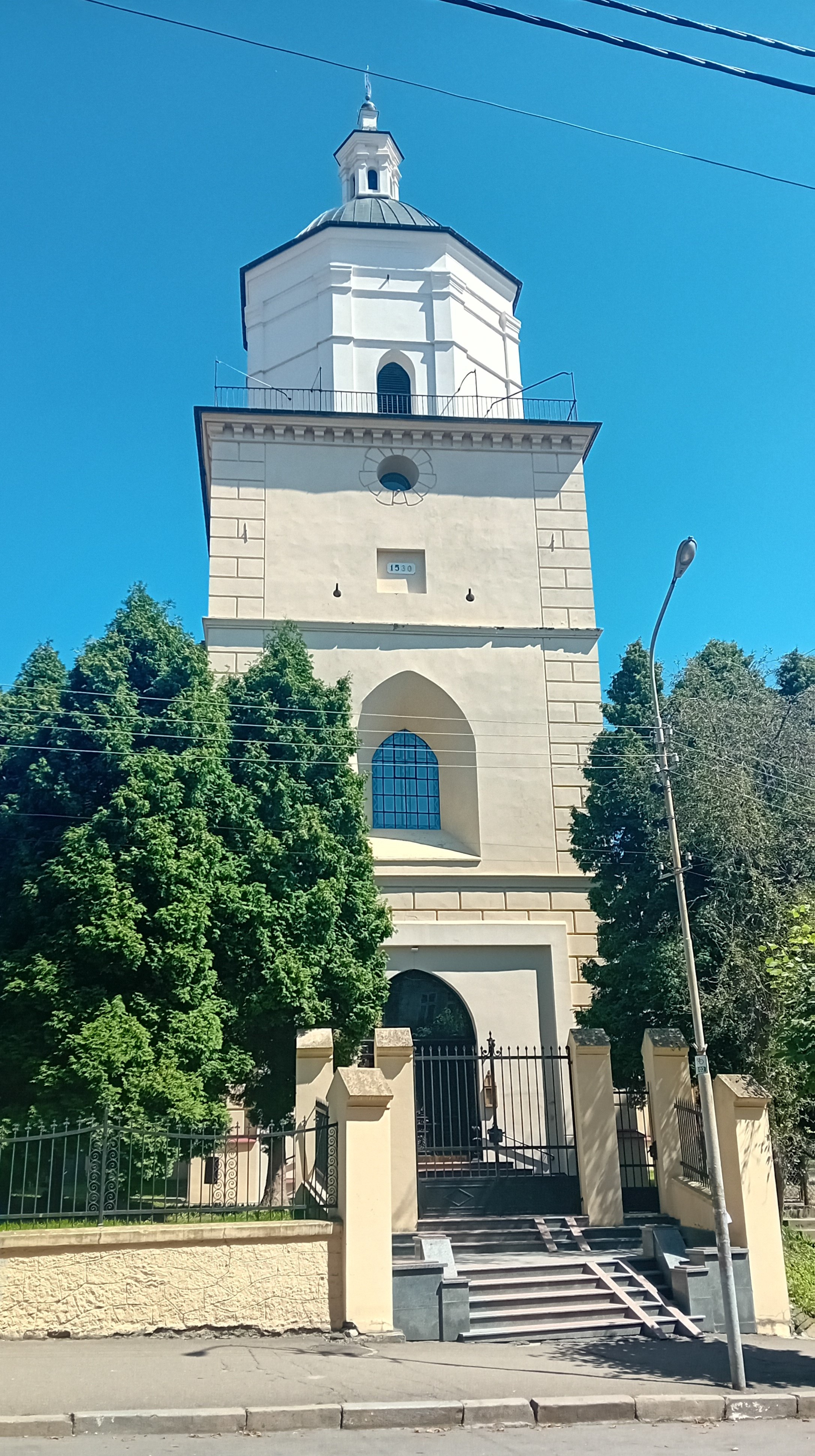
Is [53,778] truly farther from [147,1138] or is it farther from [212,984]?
[147,1138]

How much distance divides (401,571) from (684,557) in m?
13.6

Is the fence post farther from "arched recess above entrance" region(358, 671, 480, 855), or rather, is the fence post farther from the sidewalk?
"arched recess above entrance" region(358, 671, 480, 855)

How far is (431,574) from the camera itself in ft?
81.0

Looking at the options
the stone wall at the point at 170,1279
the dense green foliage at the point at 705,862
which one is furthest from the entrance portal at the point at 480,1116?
the stone wall at the point at 170,1279

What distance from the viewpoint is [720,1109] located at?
14.6 meters

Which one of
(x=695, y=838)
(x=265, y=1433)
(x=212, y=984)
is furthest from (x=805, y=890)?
(x=265, y=1433)

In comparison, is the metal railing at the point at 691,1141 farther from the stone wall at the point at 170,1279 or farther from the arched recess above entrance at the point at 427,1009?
the arched recess above entrance at the point at 427,1009

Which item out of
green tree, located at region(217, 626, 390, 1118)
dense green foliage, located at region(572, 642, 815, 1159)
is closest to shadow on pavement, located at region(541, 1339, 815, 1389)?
dense green foliage, located at region(572, 642, 815, 1159)

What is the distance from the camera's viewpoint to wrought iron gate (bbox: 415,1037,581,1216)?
51.9 ft

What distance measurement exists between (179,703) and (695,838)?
27.4 ft

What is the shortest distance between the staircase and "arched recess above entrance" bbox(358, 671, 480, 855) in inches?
356

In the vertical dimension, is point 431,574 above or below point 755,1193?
above

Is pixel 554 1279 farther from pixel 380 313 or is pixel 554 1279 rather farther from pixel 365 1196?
pixel 380 313

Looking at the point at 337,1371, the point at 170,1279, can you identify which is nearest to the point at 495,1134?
the point at 170,1279
